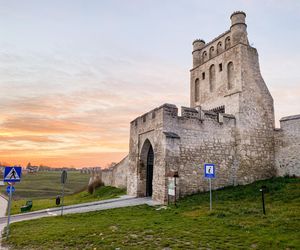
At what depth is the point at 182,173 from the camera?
14547 mm

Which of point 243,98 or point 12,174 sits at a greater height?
point 243,98

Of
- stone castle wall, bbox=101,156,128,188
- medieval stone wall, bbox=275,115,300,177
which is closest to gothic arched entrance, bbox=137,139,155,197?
stone castle wall, bbox=101,156,128,188

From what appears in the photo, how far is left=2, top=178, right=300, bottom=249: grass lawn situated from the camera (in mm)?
6598

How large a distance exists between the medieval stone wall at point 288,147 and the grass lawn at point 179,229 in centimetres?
570

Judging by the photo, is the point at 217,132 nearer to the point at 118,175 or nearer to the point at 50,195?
the point at 118,175

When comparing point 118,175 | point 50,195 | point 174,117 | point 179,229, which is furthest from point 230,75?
point 50,195

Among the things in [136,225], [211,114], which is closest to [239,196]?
[211,114]

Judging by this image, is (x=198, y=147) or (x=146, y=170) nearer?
(x=198, y=147)

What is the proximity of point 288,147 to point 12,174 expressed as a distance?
17.0 m

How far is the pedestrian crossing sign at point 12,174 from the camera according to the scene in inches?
350

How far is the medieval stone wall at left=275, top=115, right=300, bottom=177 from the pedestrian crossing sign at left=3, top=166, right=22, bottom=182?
54.5 feet

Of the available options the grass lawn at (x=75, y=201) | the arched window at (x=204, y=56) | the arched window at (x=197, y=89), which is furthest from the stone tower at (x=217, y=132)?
the grass lawn at (x=75, y=201)

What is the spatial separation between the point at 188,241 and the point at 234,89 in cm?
1337

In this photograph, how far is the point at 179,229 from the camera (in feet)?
26.2
